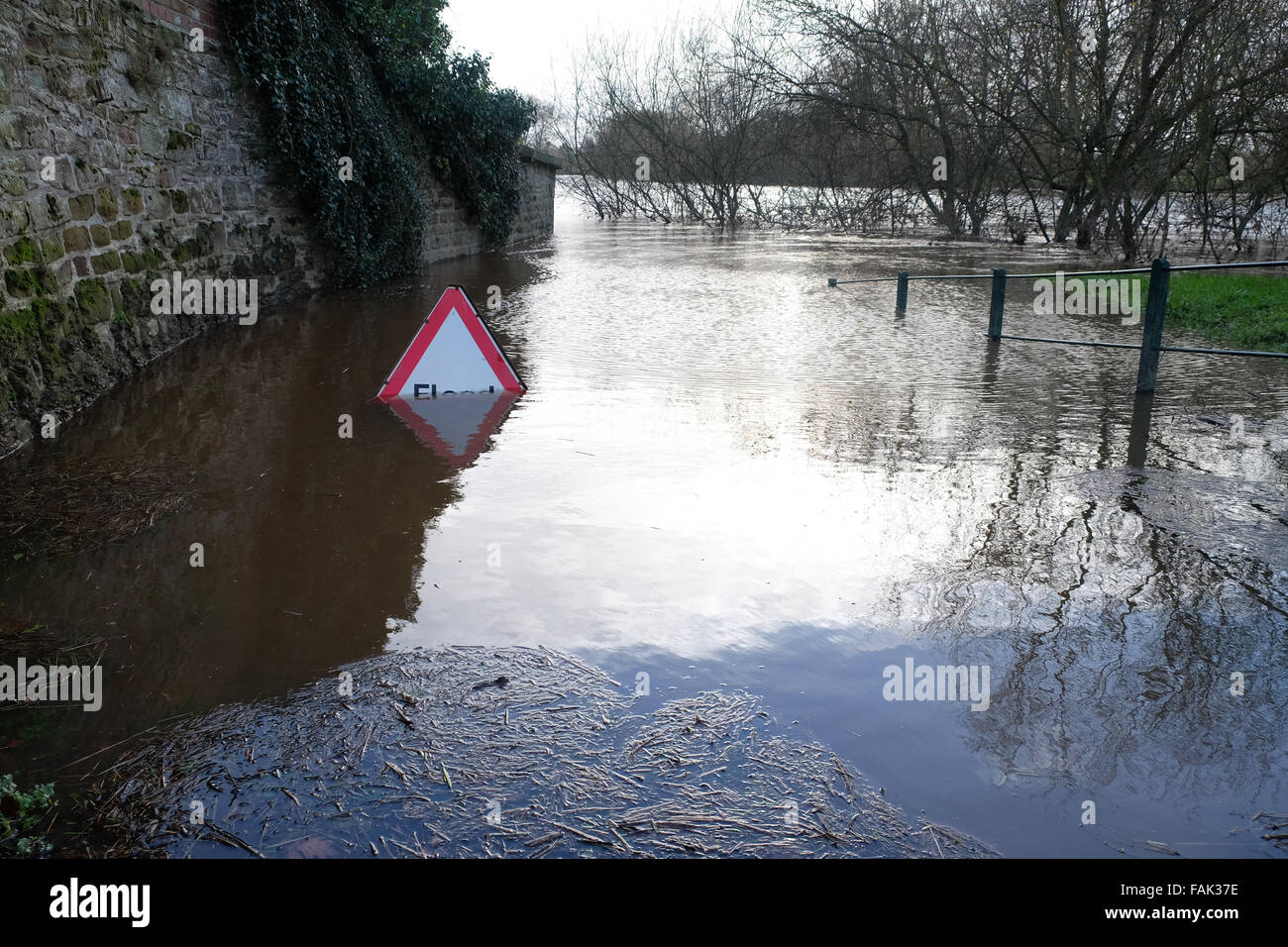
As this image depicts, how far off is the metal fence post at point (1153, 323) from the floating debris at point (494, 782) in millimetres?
5808

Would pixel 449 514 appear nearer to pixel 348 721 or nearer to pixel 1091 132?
pixel 348 721

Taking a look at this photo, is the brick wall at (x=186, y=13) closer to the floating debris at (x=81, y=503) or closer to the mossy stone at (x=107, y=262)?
the mossy stone at (x=107, y=262)

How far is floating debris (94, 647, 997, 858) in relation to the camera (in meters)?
2.62

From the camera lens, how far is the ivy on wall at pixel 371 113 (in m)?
11.3

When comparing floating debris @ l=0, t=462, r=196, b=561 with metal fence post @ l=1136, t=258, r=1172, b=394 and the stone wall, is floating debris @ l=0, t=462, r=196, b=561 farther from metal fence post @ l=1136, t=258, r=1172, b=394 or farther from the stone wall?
metal fence post @ l=1136, t=258, r=1172, b=394

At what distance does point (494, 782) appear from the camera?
113 inches

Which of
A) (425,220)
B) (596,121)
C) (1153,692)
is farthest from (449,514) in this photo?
(596,121)

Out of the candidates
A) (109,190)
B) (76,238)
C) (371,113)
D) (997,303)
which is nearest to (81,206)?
(76,238)

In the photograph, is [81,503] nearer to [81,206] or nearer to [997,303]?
[81,206]

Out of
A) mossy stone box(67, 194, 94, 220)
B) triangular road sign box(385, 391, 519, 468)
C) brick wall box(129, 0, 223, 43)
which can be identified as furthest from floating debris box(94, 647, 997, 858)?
brick wall box(129, 0, 223, 43)

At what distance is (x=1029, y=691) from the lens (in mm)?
3377

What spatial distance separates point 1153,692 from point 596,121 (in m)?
39.4

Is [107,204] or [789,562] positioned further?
[107,204]

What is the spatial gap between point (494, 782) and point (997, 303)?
900 cm
